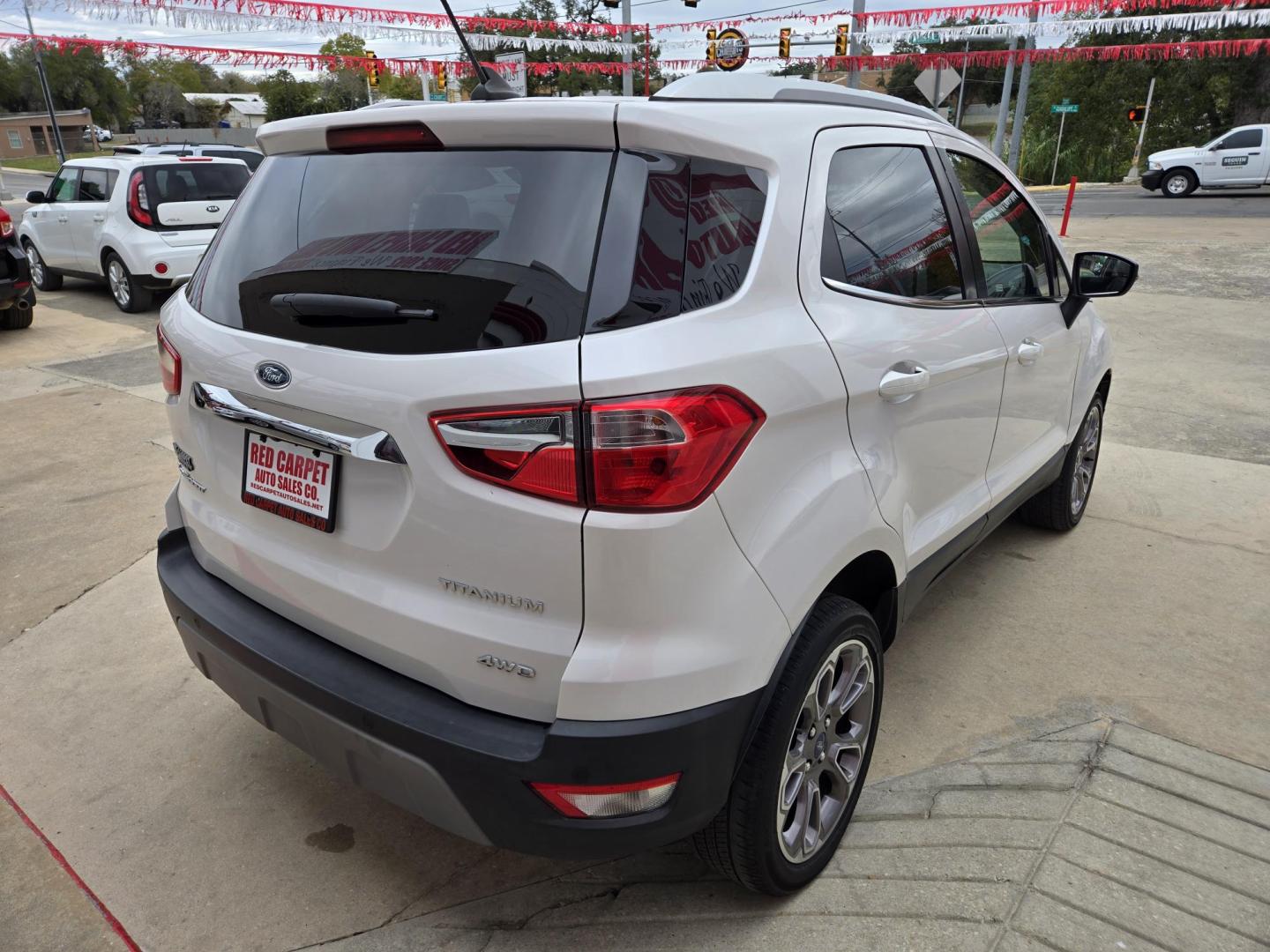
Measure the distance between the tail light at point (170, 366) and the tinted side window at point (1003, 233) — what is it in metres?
2.44

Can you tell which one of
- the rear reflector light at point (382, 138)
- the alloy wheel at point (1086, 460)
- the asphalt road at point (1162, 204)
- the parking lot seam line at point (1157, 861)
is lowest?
the asphalt road at point (1162, 204)

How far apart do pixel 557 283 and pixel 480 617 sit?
669 millimetres

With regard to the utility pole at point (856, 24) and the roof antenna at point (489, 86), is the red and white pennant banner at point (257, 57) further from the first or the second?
the roof antenna at point (489, 86)

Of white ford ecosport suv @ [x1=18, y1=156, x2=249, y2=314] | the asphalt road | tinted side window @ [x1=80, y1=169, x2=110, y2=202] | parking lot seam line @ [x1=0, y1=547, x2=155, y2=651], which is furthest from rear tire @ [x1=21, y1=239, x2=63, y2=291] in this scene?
the asphalt road

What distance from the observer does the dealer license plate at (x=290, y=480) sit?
197 cm

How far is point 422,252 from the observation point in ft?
6.37

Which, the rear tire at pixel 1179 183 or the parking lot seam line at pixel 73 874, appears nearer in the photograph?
the parking lot seam line at pixel 73 874

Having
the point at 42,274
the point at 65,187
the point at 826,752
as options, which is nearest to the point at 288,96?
the point at 42,274

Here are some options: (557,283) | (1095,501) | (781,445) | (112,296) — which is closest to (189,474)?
(557,283)

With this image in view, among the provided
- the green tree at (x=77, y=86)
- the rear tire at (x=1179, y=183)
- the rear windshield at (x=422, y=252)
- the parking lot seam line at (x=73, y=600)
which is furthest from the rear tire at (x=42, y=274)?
the green tree at (x=77, y=86)

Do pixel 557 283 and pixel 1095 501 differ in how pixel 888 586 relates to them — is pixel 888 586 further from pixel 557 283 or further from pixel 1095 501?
pixel 1095 501

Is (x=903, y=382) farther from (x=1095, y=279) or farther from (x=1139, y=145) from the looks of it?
(x=1139, y=145)

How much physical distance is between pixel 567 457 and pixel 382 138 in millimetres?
974

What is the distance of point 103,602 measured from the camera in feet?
12.5
